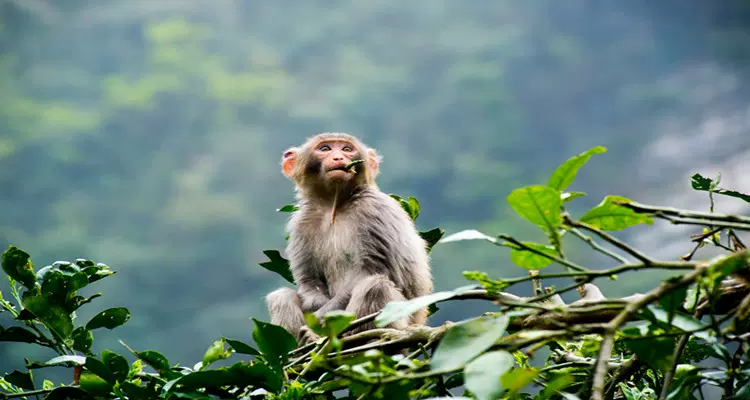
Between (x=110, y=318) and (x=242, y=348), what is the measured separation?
66 cm

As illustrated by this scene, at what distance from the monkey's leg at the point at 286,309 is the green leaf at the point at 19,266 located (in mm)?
1838

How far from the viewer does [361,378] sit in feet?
2.94

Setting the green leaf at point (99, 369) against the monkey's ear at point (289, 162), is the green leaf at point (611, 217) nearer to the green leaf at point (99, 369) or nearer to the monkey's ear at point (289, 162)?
the green leaf at point (99, 369)

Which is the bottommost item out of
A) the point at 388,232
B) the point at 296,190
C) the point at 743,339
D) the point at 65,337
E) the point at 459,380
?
the point at 743,339

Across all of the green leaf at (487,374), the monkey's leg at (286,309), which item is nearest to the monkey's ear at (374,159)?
the monkey's leg at (286,309)

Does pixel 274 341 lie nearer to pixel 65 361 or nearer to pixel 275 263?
pixel 65 361

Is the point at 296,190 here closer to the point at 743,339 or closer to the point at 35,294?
the point at 35,294

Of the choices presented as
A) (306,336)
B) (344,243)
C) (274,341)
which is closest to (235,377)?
(274,341)

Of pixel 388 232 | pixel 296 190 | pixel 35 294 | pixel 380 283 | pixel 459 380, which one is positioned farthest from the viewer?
pixel 296 190

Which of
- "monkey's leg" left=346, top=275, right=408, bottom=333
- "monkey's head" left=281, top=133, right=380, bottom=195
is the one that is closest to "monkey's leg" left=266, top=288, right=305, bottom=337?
"monkey's leg" left=346, top=275, right=408, bottom=333

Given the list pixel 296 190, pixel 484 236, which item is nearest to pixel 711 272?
pixel 484 236

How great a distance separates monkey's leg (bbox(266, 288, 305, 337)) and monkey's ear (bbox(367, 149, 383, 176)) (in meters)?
A: 1.05

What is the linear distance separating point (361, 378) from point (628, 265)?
0.37 metres

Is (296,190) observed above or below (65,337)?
above
